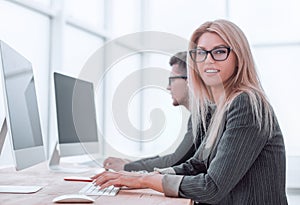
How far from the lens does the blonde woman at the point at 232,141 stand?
3.59 feet

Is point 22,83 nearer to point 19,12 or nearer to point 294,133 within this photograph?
point 19,12

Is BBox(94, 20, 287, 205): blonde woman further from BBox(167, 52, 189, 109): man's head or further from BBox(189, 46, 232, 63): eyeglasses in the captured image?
BBox(167, 52, 189, 109): man's head

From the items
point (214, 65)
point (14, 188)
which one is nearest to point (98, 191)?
point (14, 188)

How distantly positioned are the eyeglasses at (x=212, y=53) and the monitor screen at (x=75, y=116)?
→ 0.66 meters

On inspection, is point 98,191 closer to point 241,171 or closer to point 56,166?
point 241,171

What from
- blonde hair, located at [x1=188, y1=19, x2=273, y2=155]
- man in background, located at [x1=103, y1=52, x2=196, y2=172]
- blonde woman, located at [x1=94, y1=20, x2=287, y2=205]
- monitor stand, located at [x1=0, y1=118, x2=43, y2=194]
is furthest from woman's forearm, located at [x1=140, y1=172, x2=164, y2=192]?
man in background, located at [x1=103, y1=52, x2=196, y2=172]

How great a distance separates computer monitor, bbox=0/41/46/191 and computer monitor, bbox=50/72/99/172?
0.16 meters

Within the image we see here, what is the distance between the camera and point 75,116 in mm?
1805

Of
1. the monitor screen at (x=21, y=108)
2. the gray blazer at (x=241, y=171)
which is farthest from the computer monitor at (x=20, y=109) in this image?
the gray blazer at (x=241, y=171)

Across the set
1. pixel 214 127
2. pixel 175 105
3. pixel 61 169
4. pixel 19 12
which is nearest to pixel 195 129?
pixel 175 105

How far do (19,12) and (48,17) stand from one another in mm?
338

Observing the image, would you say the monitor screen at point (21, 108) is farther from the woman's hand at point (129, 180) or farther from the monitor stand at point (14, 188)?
the woman's hand at point (129, 180)

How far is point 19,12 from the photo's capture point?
2363 mm

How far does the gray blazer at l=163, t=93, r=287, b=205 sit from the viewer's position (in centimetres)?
109
